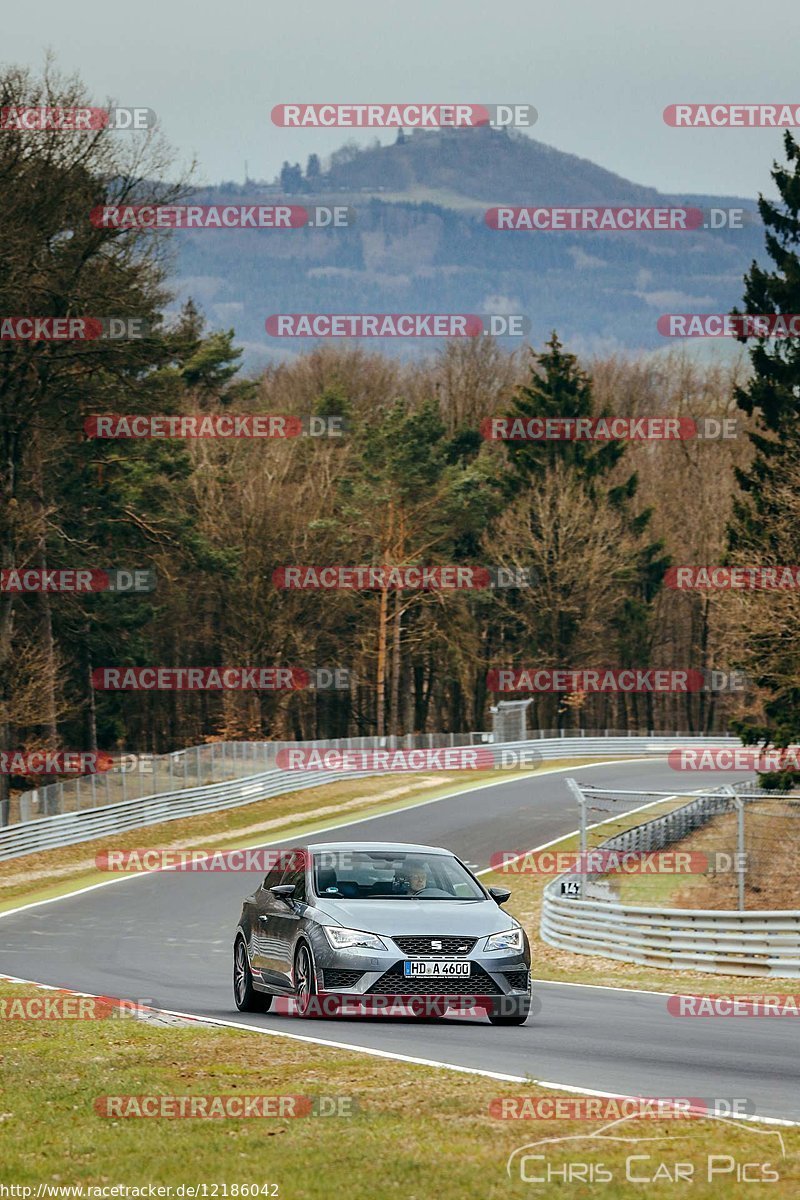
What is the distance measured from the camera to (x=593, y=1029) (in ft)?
47.4

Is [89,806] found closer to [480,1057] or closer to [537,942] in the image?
[537,942]

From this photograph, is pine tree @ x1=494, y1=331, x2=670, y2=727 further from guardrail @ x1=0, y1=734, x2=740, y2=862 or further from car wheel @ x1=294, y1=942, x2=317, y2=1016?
car wheel @ x1=294, y1=942, x2=317, y2=1016


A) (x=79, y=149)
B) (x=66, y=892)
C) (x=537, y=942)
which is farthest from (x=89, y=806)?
(x=537, y=942)

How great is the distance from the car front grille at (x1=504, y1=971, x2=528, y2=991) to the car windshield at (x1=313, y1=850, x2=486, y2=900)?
2.94 feet

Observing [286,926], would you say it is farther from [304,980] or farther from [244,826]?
[244,826]

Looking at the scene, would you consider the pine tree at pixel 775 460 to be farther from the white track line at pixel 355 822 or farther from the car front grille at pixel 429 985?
the car front grille at pixel 429 985

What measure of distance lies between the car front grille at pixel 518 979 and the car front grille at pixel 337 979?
1.23 meters

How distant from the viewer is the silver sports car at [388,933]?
13.9m

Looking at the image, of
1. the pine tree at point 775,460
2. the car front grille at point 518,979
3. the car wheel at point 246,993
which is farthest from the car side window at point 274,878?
the pine tree at point 775,460

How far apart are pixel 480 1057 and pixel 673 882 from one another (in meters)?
23.6

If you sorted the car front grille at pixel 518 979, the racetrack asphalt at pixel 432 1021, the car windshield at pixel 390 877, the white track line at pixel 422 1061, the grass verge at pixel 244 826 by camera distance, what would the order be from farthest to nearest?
1. the grass verge at pixel 244 826
2. the car windshield at pixel 390 877
3. the car front grille at pixel 518 979
4. the racetrack asphalt at pixel 432 1021
5. the white track line at pixel 422 1061

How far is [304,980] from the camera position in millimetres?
14477

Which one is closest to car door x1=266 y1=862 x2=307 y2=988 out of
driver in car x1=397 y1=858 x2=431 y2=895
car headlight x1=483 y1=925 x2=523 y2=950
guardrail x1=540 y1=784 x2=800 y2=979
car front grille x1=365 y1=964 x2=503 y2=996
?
A: driver in car x1=397 y1=858 x2=431 y2=895

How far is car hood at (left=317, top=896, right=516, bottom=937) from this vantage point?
14.0m
